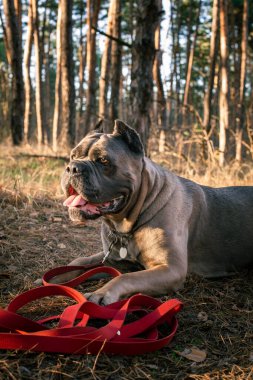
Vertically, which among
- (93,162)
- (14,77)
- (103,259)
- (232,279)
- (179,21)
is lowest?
(232,279)

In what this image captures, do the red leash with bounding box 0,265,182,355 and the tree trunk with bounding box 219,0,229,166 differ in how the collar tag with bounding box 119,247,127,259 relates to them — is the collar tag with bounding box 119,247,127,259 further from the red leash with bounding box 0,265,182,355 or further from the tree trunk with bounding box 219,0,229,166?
the tree trunk with bounding box 219,0,229,166

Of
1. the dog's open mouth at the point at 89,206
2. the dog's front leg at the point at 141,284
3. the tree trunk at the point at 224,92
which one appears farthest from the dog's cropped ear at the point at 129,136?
the tree trunk at the point at 224,92

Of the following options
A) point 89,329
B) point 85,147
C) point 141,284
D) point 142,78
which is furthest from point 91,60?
point 89,329

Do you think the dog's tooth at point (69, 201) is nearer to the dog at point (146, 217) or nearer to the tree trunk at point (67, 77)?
the dog at point (146, 217)

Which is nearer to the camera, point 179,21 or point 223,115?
point 223,115

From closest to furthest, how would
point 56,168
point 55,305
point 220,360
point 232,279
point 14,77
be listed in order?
point 220,360 < point 55,305 < point 232,279 < point 56,168 < point 14,77

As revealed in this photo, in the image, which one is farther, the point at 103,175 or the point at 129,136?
the point at 129,136

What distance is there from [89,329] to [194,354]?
54cm

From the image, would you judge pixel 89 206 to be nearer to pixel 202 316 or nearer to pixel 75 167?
pixel 75 167

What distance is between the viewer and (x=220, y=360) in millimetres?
2045

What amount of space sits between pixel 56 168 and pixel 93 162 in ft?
16.3

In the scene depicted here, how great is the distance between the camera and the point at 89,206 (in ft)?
9.36

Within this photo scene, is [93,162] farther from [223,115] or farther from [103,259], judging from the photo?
[223,115]

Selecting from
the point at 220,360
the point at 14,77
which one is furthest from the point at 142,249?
the point at 14,77
